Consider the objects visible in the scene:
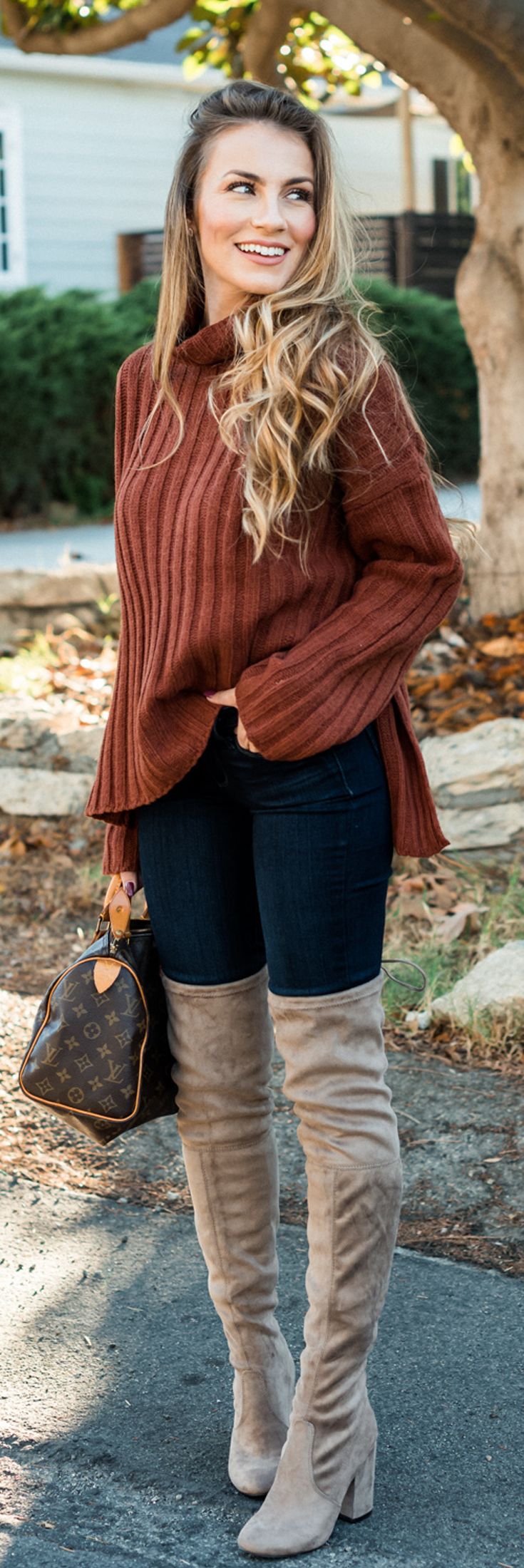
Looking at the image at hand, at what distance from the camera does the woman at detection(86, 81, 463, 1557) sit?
2098 mm

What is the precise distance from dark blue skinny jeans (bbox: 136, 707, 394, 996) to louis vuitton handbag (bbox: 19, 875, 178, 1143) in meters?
0.06

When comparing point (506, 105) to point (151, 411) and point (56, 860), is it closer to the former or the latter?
point (56, 860)

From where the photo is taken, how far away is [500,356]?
6.20 m

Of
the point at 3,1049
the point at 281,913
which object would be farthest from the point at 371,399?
the point at 3,1049

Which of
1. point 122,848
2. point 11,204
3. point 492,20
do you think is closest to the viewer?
point 122,848

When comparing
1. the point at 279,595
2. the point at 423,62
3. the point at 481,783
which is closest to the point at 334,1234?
the point at 279,595

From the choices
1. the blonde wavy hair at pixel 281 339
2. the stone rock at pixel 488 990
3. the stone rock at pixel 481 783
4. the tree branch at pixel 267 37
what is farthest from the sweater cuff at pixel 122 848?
the tree branch at pixel 267 37

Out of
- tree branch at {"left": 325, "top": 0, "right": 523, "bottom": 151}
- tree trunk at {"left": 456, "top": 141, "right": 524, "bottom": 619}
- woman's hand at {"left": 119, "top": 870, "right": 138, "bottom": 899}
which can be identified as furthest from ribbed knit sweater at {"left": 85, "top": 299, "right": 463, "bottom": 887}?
tree branch at {"left": 325, "top": 0, "right": 523, "bottom": 151}

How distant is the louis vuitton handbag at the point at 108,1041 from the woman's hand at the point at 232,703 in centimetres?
38

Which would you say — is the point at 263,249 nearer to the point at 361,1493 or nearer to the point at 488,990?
the point at 361,1493

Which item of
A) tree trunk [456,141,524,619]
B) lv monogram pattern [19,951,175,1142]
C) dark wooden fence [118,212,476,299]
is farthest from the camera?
dark wooden fence [118,212,476,299]

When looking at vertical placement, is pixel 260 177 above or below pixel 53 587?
above

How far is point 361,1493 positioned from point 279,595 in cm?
127

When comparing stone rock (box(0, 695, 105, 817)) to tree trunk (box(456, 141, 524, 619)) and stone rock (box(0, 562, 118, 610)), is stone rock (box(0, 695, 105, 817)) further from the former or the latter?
tree trunk (box(456, 141, 524, 619))
